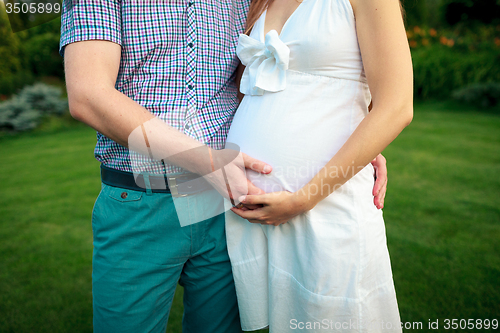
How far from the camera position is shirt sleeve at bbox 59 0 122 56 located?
3.35ft

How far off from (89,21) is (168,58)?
269 mm

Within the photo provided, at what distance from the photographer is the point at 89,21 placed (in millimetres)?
1023

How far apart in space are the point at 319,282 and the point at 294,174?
1.18 ft

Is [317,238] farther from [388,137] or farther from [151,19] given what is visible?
[151,19]

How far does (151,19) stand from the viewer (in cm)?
114

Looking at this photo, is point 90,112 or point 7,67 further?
point 7,67

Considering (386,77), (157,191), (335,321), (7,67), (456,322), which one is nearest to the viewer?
(386,77)

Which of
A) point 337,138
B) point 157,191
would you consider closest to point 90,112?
point 157,191

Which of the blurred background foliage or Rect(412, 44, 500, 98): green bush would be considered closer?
Rect(412, 44, 500, 98): green bush

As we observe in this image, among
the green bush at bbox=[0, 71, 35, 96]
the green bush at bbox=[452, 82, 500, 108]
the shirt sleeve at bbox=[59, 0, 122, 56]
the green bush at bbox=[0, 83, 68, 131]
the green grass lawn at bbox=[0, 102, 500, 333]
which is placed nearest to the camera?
the shirt sleeve at bbox=[59, 0, 122, 56]

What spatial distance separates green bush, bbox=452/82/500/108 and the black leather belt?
9.77 meters

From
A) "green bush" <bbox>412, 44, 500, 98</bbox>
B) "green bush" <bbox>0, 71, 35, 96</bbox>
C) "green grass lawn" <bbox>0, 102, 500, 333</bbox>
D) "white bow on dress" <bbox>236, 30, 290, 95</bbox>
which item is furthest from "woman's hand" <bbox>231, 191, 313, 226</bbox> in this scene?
"green bush" <bbox>0, 71, 35, 96</bbox>

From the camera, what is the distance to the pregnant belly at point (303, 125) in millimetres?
1087

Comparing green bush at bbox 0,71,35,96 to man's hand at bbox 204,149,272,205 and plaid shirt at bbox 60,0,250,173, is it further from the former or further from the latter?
man's hand at bbox 204,149,272,205
